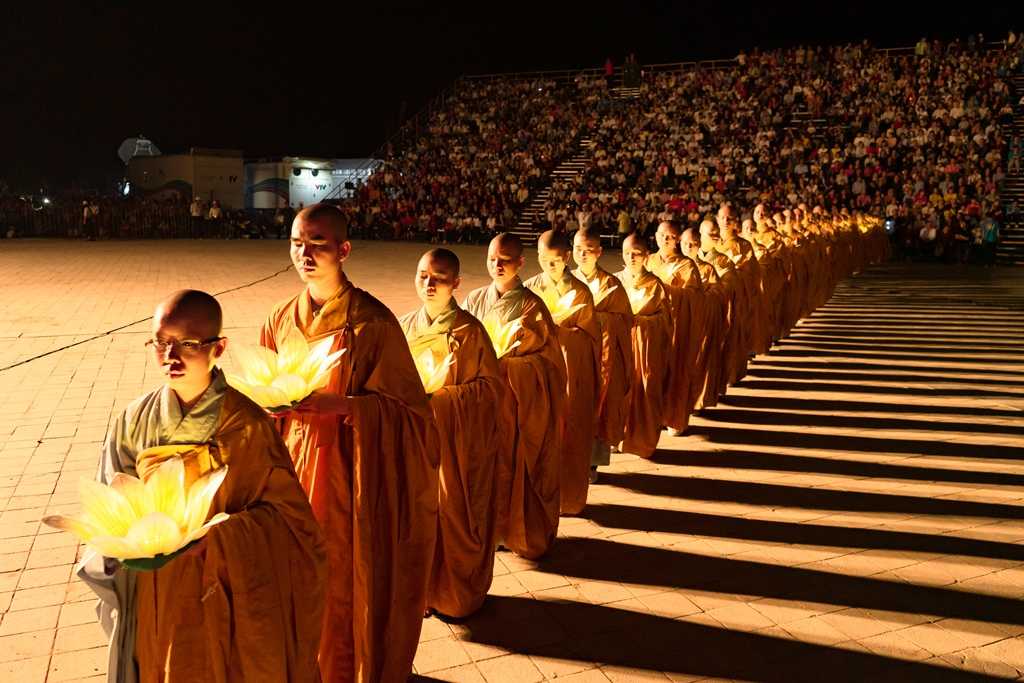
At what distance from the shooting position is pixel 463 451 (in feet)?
12.5

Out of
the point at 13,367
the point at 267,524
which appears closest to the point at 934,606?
the point at 267,524

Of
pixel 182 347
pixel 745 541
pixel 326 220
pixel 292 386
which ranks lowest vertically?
pixel 745 541

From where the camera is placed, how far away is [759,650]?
3734mm

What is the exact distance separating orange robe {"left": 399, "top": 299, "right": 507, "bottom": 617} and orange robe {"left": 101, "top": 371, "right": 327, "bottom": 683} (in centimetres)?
135

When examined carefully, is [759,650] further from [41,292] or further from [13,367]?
[41,292]

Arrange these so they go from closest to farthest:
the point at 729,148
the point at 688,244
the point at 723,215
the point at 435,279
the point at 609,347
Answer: the point at 435,279 < the point at 609,347 < the point at 688,244 < the point at 723,215 < the point at 729,148

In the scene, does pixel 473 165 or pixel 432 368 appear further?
pixel 473 165

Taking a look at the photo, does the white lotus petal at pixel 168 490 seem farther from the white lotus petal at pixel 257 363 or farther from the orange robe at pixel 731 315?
the orange robe at pixel 731 315

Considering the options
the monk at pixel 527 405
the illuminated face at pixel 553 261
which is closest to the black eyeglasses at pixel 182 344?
the monk at pixel 527 405

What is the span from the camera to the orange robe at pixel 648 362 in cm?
652

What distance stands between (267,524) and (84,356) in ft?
27.4

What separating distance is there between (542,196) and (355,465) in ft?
95.0

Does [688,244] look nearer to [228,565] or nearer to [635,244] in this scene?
[635,244]

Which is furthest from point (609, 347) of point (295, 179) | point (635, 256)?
point (295, 179)
